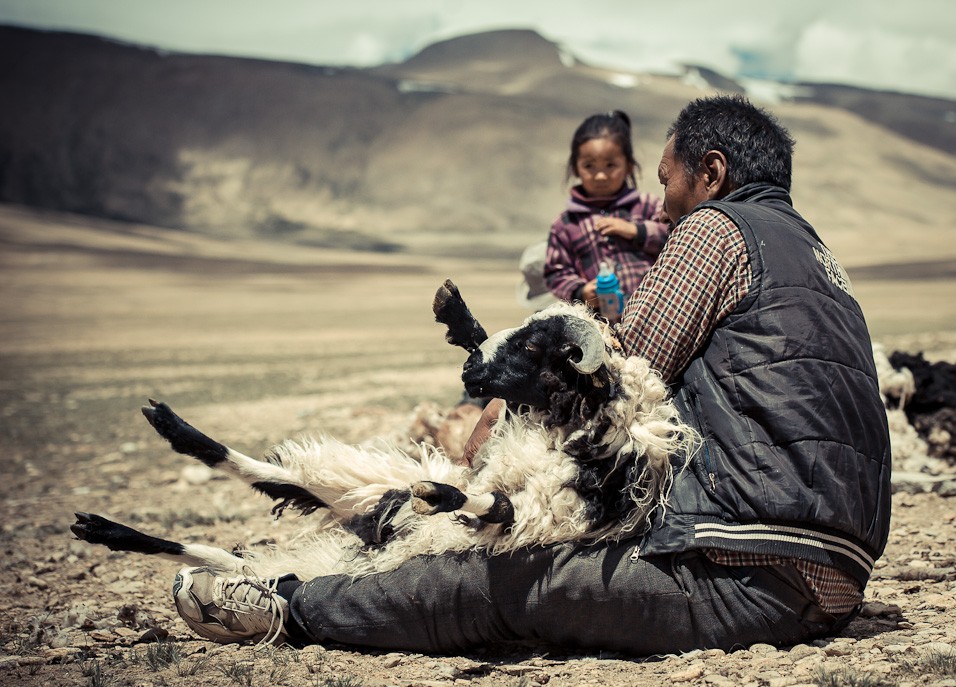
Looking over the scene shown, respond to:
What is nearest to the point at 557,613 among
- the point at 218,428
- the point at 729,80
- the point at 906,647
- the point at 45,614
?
the point at 906,647

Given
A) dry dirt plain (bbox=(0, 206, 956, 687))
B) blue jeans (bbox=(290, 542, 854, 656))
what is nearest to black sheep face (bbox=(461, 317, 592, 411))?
blue jeans (bbox=(290, 542, 854, 656))

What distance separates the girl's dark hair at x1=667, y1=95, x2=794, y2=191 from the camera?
270 cm

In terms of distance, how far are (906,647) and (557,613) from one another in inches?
39.7

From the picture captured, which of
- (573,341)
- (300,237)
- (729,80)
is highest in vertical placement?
(729,80)

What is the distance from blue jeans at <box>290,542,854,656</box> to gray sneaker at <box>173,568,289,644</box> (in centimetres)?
16

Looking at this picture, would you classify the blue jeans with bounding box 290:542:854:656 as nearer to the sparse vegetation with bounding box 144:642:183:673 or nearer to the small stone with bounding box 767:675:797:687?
the small stone with bounding box 767:675:797:687

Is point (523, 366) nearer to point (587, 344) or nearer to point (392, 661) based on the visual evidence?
point (587, 344)

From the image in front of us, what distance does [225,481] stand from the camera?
643 centimetres

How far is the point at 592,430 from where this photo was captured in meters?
2.50

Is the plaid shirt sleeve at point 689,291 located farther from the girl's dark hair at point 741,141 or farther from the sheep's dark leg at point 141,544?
the sheep's dark leg at point 141,544

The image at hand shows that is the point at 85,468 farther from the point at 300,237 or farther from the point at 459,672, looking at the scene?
the point at 300,237

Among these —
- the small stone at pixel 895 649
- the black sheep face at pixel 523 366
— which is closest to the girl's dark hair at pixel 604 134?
the black sheep face at pixel 523 366

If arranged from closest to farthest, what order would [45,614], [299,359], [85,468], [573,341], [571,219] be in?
1. [573,341]
2. [45,614]
3. [571,219]
4. [85,468]
5. [299,359]

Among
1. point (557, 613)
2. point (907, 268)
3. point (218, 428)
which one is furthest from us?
point (907, 268)
